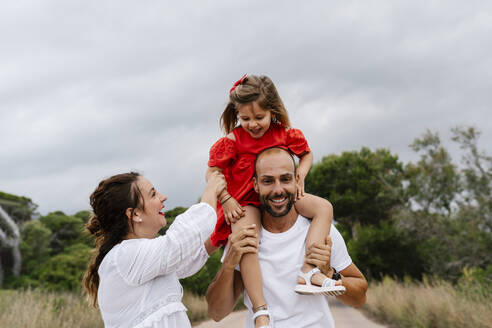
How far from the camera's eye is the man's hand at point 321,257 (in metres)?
3.19

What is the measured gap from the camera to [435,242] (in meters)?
24.8

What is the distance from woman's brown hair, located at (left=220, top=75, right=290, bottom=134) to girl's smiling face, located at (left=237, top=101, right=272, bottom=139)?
1.3 inches

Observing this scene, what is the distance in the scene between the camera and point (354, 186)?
115ft

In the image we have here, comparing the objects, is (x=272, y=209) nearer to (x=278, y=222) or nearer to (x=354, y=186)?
(x=278, y=222)

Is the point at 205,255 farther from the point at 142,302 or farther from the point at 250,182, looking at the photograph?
the point at 250,182

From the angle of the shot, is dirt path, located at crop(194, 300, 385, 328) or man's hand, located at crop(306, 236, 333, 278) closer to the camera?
man's hand, located at crop(306, 236, 333, 278)

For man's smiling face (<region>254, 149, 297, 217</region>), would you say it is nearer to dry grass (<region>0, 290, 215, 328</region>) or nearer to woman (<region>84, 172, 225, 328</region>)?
woman (<region>84, 172, 225, 328</region>)

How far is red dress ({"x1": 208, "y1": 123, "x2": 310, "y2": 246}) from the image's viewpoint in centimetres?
362

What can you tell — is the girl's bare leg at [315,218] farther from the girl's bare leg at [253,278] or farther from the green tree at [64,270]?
the green tree at [64,270]

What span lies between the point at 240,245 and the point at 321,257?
566mm

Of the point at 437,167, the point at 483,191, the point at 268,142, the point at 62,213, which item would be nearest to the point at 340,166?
the point at 437,167

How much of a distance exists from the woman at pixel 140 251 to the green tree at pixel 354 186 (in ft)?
103

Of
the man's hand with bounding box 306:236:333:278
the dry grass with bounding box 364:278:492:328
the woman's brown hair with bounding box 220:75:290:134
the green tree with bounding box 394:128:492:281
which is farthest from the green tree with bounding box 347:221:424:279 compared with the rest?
the man's hand with bounding box 306:236:333:278

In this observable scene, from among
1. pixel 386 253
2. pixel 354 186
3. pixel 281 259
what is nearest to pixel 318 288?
pixel 281 259
